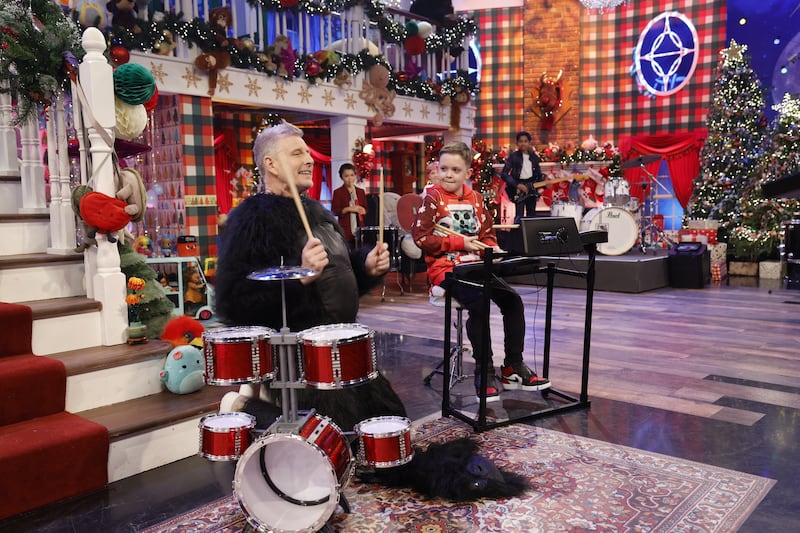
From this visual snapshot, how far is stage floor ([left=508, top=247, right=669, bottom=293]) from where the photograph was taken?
24.5 feet

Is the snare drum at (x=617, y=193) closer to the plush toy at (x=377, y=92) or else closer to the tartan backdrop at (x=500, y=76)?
the plush toy at (x=377, y=92)

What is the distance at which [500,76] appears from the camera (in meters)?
12.8

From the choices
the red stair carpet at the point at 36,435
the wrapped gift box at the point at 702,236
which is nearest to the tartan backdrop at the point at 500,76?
the wrapped gift box at the point at 702,236

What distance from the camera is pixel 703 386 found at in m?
3.68

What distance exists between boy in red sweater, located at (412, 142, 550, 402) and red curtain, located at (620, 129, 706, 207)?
8.15m

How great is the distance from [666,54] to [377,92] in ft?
20.1

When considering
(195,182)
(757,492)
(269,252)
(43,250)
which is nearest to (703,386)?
(757,492)

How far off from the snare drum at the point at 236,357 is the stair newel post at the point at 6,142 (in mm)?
2871

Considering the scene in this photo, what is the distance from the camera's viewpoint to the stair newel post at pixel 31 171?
3664 millimetres

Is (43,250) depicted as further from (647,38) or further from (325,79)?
(647,38)

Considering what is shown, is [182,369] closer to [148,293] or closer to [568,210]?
[148,293]

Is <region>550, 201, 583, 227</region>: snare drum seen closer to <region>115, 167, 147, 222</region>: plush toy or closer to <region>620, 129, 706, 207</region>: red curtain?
<region>620, 129, 706, 207</region>: red curtain

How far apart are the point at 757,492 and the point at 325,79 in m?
6.80

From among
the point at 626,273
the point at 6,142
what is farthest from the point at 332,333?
the point at 626,273
